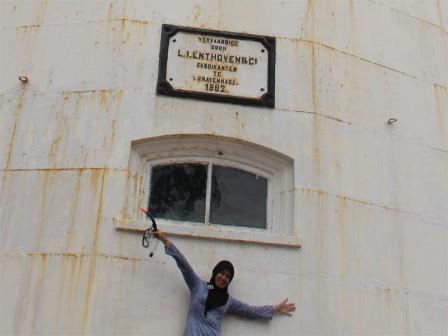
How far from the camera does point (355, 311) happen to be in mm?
7121

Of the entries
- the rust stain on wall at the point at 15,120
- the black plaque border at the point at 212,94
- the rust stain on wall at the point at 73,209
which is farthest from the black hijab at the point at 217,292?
the rust stain on wall at the point at 15,120

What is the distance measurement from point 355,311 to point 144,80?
3624 mm

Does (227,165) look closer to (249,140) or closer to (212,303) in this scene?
(249,140)

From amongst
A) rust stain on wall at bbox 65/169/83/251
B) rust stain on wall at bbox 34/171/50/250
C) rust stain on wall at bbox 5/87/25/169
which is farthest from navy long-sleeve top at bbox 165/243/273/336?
rust stain on wall at bbox 5/87/25/169

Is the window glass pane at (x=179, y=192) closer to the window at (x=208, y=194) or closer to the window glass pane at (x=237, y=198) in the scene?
the window at (x=208, y=194)

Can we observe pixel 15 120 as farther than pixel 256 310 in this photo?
Yes

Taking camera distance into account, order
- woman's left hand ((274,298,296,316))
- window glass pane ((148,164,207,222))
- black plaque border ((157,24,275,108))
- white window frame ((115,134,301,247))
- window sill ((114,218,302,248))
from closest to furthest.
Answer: woman's left hand ((274,298,296,316)) < window sill ((114,218,302,248)) < white window frame ((115,134,301,247)) < window glass pane ((148,164,207,222)) < black plaque border ((157,24,275,108))

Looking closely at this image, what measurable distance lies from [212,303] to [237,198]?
145 centimetres

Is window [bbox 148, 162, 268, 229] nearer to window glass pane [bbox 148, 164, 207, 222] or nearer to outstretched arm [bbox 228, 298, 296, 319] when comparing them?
window glass pane [bbox 148, 164, 207, 222]

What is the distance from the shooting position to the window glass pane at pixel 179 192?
751 cm

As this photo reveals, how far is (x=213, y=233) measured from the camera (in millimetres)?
7145

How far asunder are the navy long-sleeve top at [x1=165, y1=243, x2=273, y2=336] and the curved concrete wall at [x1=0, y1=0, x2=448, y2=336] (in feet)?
0.47

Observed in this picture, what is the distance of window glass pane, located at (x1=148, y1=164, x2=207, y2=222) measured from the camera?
→ 7.51 metres

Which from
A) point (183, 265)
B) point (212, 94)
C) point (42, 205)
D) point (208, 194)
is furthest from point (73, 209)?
point (212, 94)
